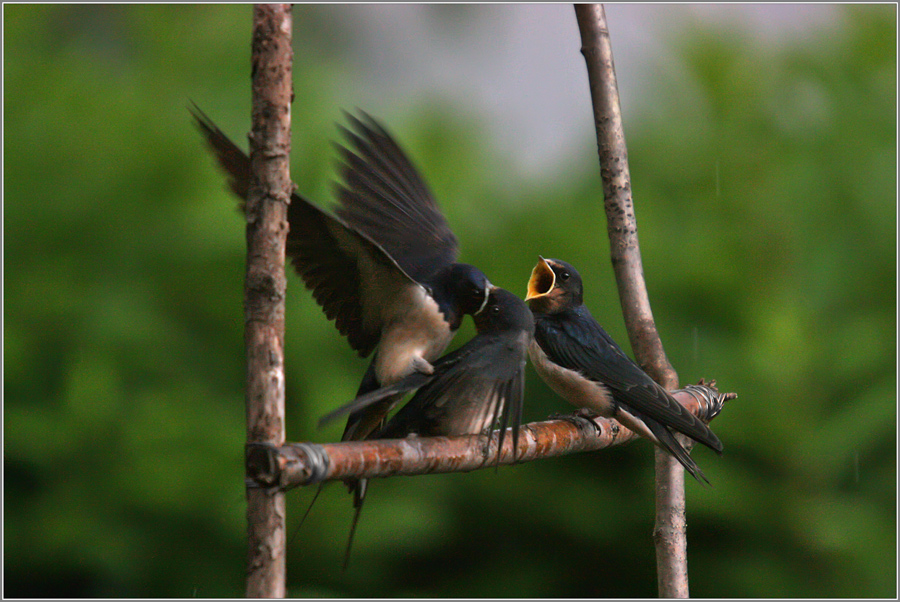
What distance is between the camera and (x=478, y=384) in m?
1.16

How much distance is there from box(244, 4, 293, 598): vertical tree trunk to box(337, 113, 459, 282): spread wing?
27.2 inches

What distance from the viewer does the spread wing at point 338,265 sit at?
47.4 inches

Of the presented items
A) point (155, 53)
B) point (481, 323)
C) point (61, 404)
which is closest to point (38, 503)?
point (61, 404)

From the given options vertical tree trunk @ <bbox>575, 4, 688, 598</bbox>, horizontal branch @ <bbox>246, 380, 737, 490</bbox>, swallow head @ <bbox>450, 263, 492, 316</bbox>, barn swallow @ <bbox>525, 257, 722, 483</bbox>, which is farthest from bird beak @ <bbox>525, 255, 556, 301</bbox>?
swallow head @ <bbox>450, 263, 492, 316</bbox>

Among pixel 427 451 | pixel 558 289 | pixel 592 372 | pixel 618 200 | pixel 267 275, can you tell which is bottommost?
pixel 427 451

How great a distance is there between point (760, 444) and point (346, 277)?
1547mm

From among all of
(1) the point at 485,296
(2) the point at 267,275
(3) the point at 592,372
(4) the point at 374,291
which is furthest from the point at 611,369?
(2) the point at 267,275

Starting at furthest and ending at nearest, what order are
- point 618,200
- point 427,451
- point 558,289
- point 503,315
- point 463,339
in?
point 463,339
point 558,289
point 618,200
point 503,315
point 427,451

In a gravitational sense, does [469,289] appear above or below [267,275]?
above

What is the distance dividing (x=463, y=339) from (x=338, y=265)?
4.18 feet

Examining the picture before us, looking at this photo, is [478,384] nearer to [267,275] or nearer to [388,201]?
[267,275]

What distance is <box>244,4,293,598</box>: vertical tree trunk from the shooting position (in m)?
0.85

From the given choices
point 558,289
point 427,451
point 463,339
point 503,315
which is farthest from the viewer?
point 463,339

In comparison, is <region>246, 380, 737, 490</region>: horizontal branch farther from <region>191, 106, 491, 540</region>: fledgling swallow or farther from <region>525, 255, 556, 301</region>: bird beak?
<region>525, 255, 556, 301</region>: bird beak
